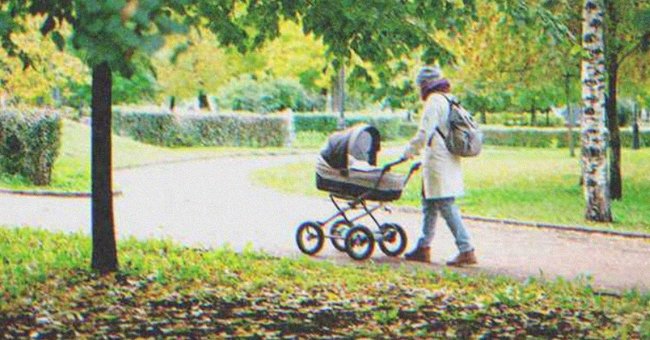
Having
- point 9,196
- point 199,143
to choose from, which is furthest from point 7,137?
point 199,143

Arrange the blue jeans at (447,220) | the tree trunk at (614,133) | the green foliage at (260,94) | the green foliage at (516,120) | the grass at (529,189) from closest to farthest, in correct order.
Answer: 1. the blue jeans at (447,220)
2. the grass at (529,189)
3. the tree trunk at (614,133)
4. the green foliage at (260,94)
5. the green foliage at (516,120)

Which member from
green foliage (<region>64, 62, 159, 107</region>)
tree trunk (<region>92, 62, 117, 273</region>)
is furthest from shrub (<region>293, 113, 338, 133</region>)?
tree trunk (<region>92, 62, 117, 273</region>)

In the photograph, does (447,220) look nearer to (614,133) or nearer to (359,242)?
(359,242)

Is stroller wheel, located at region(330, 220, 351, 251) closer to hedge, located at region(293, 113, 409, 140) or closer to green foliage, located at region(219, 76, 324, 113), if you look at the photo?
hedge, located at region(293, 113, 409, 140)

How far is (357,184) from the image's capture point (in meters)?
10.3

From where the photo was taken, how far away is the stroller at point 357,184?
33.4 feet

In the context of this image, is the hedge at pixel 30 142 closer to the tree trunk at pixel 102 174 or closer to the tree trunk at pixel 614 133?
the tree trunk at pixel 614 133

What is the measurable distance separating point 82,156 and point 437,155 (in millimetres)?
17609

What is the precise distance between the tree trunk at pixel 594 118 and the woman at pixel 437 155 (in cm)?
494

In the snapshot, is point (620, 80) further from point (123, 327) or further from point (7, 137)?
point (123, 327)

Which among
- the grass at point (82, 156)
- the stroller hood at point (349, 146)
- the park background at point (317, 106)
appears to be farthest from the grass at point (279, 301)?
the grass at point (82, 156)

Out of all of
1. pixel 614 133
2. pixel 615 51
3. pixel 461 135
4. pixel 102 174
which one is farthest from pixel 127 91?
pixel 102 174

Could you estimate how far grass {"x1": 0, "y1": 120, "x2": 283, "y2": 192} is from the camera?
62.7 ft

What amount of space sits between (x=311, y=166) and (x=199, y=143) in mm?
11163
